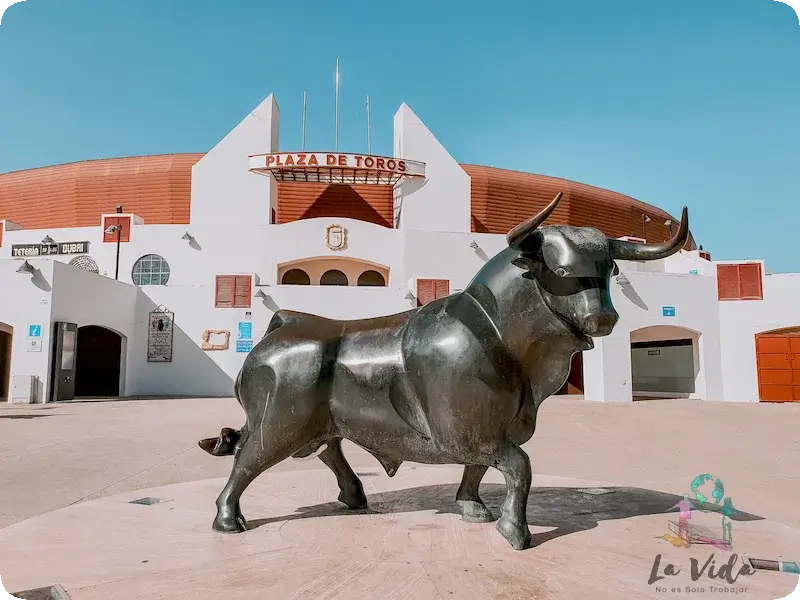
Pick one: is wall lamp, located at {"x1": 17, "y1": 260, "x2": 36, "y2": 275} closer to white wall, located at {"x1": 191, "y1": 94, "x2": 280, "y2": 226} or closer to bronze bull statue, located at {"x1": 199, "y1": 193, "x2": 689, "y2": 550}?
white wall, located at {"x1": 191, "y1": 94, "x2": 280, "y2": 226}

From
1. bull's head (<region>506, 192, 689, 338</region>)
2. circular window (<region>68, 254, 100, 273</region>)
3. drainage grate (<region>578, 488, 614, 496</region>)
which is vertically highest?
circular window (<region>68, 254, 100, 273</region>)

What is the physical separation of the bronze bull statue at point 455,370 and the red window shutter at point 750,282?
20506mm

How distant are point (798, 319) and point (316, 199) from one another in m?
21.9

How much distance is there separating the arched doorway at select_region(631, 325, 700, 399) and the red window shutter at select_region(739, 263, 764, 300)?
2204 millimetres

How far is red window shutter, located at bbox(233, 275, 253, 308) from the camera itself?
2123cm

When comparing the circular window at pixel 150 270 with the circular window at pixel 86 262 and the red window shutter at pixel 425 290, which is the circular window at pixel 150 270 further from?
the red window shutter at pixel 425 290

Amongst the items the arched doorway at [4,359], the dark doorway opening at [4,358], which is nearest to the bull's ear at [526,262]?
the arched doorway at [4,359]

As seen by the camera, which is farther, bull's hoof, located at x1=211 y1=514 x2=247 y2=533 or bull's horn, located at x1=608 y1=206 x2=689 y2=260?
bull's hoof, located at x1=211 y1=514 x2=247 y2=533

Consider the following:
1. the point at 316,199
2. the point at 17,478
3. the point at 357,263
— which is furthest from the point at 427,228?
the point at 17,478

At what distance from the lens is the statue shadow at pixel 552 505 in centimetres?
310

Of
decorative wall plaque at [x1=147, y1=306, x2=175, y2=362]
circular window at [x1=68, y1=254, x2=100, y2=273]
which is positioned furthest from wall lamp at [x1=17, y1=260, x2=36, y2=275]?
circular window at [x1=68, y1=254, x2=100, y2=273]

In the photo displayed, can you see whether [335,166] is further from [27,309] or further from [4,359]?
[4,359]

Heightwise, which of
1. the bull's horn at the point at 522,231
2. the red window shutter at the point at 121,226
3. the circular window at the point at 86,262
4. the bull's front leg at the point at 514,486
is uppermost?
the red window shutter at the point at 121,226

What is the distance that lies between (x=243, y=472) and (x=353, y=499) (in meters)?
0.74
